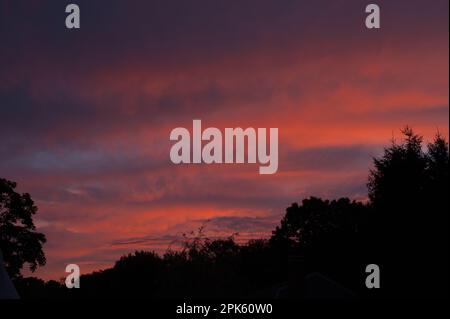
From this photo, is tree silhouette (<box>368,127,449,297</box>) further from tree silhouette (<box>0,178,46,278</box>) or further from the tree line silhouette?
tree silhouette (<box>0,178,46,278</box>)

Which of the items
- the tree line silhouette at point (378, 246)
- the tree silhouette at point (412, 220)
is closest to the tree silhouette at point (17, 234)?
the tree line silhouette at point (378, 246)

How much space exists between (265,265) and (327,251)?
15908 mm

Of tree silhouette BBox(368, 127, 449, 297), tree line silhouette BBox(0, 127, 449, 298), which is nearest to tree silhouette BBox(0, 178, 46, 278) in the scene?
tree line silhouette BBox(0, 127, 449, 298)

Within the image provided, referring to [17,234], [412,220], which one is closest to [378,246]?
[412,220]

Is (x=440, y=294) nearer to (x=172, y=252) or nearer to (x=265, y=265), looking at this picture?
(x=265, y=265)

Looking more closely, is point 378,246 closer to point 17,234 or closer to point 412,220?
point 412,220

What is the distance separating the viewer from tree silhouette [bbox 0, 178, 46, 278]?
5159 cm

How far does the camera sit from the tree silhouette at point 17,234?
169ft

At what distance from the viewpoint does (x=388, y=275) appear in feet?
155

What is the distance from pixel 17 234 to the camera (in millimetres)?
52406

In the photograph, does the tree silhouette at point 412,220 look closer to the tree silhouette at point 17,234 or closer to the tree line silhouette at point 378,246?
the tree line silhouette at point 378,246
